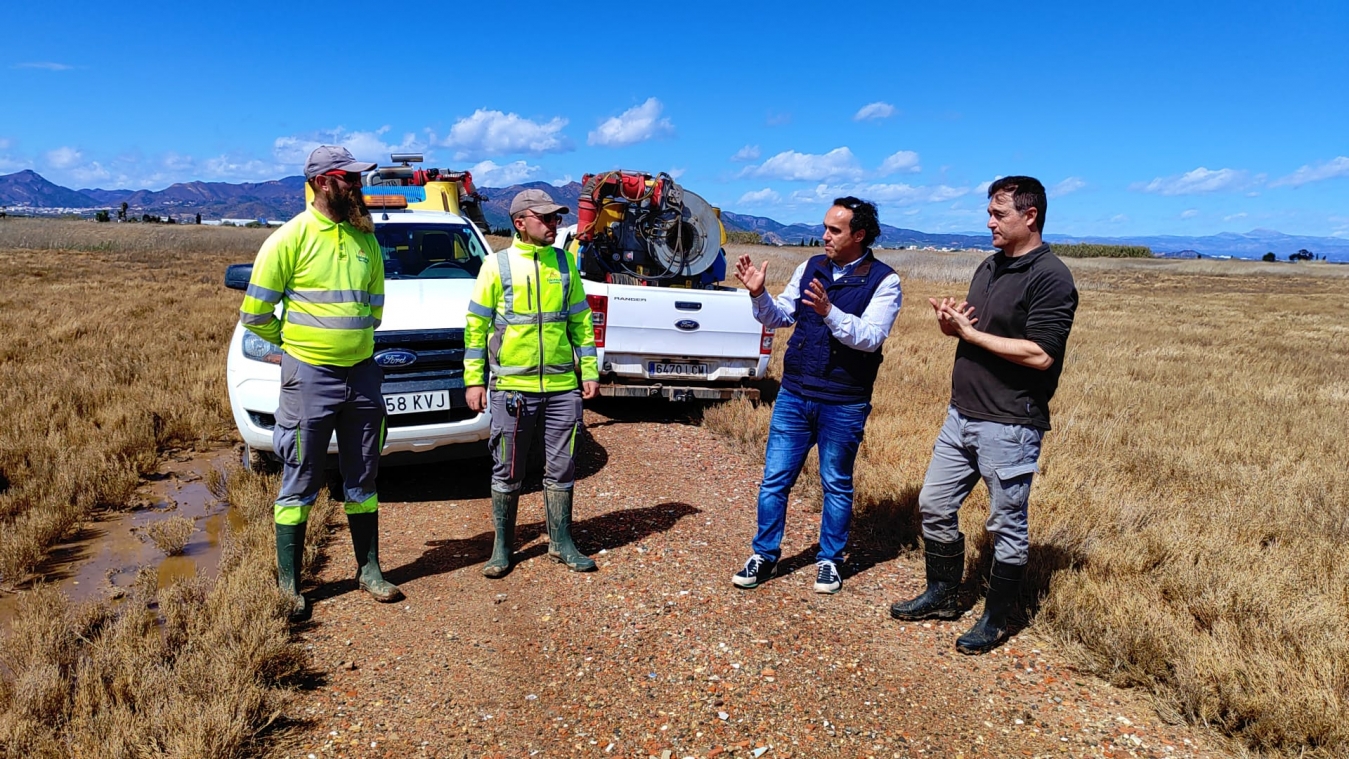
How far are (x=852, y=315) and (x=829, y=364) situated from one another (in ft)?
0.98

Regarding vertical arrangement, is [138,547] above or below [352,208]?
below

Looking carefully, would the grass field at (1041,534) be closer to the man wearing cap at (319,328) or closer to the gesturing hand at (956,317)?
the man wearing cap at (319,328)

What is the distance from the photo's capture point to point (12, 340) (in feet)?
35.1

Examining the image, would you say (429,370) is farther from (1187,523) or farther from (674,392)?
(1187,523)

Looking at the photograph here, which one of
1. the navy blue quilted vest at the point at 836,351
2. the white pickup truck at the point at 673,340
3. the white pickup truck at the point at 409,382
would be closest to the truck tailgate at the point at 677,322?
the white pickup truck at the point at 673,340

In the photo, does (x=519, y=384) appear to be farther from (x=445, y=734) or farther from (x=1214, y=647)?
(x=1214, y=647)

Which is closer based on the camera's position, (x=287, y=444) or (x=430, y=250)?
(x=287, y=444)

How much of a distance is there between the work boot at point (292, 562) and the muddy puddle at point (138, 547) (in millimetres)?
836

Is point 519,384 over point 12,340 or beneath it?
over

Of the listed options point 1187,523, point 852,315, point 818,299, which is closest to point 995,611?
point 852,315

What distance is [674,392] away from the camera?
7621 millimetres

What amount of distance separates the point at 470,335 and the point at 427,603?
1.44 metres

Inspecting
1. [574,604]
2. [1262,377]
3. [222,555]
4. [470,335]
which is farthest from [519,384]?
[1262,377]

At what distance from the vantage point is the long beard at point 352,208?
366 cm
